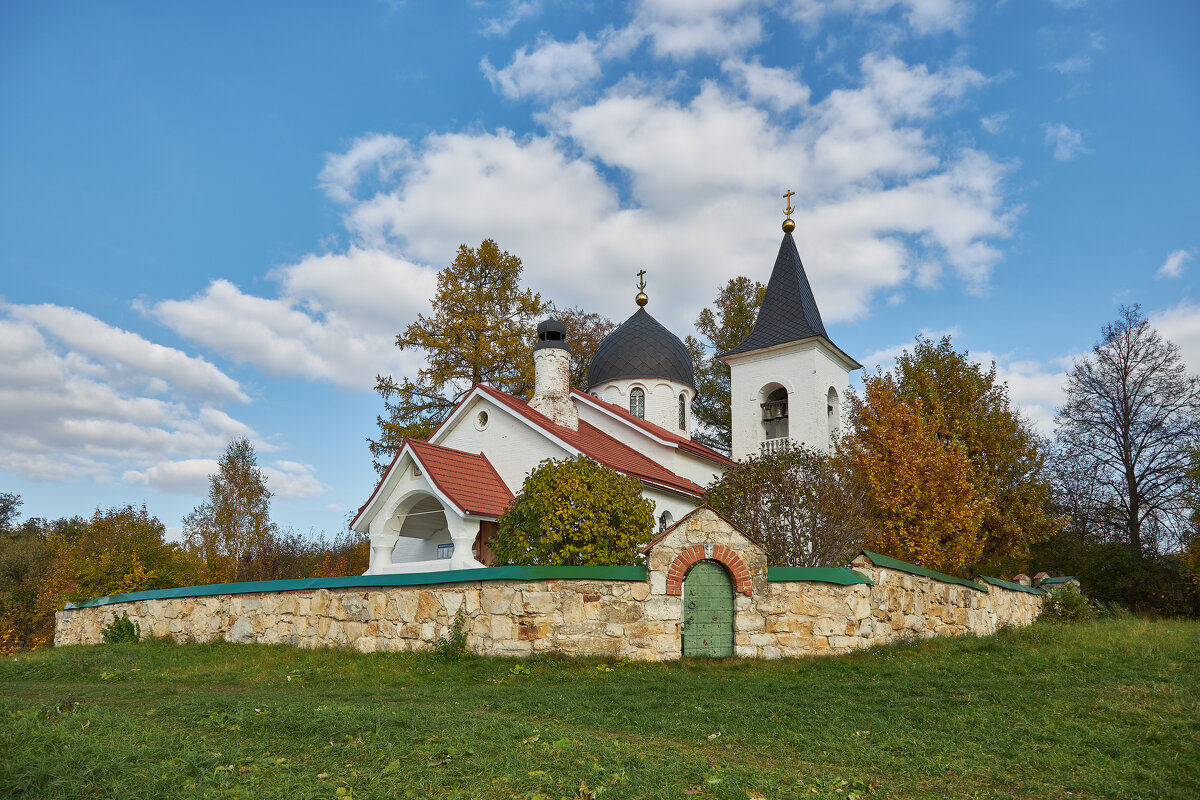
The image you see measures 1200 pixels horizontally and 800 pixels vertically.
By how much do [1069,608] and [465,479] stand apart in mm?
11830

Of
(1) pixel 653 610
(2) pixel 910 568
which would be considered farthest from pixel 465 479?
(2) pixel 910 568

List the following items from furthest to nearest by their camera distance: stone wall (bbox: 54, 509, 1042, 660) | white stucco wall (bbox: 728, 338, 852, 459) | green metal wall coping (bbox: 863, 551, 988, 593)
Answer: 1. white stucco wall (bbox: 728, 338, 852, 459)
2. green metal wall coping (bbox: 863, 551, 988, 593)
3. stone wall (bbox: 54, 509, 1042, 660)

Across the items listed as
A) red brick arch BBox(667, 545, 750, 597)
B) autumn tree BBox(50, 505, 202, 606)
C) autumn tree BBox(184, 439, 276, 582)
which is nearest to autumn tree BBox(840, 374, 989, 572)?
red brick arch BBox(667, 545, 750, 597)

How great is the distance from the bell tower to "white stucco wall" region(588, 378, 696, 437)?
224 centimetres

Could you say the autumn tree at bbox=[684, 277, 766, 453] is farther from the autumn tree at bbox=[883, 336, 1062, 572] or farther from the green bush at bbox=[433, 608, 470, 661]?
the green bush at bbox=[433, 608, 470, 661]

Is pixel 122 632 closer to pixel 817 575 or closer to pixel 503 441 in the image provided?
Answer: pixel 503 441

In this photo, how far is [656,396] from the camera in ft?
86.2

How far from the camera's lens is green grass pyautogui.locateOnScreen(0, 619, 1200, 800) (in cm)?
496

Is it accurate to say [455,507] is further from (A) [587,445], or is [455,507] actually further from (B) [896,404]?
(B) [896,404]

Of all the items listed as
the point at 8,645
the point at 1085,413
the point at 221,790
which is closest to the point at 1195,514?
the point at 1085,413

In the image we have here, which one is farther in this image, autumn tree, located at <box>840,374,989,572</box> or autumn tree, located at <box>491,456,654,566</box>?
autumn tree, located at <box>840,374,989,572</box>

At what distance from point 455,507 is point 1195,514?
21.9 meters

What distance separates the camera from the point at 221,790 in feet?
15.5

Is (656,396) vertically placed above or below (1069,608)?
above
